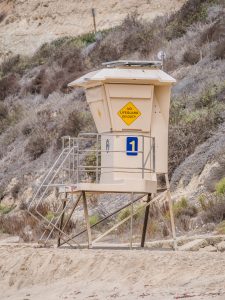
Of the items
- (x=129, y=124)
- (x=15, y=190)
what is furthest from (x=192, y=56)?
(x=129, y=124)

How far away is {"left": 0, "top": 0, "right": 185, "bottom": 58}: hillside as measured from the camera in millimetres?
53612

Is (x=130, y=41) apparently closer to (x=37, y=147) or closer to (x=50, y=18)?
(x=37, y=147)

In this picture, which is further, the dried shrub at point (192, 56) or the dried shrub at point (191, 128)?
the dried shrub at point (192, 56)

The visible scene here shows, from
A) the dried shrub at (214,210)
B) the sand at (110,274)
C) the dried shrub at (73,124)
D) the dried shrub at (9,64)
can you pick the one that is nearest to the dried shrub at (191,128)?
the dried shrub at (214,210)

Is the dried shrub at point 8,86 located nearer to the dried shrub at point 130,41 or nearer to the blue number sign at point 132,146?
the dried shrub at point 130,41

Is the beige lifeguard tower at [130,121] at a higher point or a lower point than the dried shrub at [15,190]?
higher

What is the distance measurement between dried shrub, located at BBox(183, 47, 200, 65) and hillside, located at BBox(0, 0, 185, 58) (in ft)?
56.8

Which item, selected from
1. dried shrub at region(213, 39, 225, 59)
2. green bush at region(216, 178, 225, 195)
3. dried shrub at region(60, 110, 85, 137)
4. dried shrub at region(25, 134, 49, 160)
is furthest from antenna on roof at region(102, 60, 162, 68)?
dried shrub at region(25, 134, 49, 160)

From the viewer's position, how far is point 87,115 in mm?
34000

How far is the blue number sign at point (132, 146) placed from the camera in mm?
16656

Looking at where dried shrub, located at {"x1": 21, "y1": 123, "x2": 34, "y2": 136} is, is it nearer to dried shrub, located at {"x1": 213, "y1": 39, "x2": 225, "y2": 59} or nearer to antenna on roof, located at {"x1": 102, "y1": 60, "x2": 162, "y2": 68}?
dried shrub, located at {"x1": 213, "y1": 39, "x2": 225, "y2": 59}

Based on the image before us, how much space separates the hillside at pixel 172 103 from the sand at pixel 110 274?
4.20m

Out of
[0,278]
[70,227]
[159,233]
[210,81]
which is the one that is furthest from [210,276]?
[210,81]

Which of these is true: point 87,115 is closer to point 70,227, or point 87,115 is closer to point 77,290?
point 70,227
